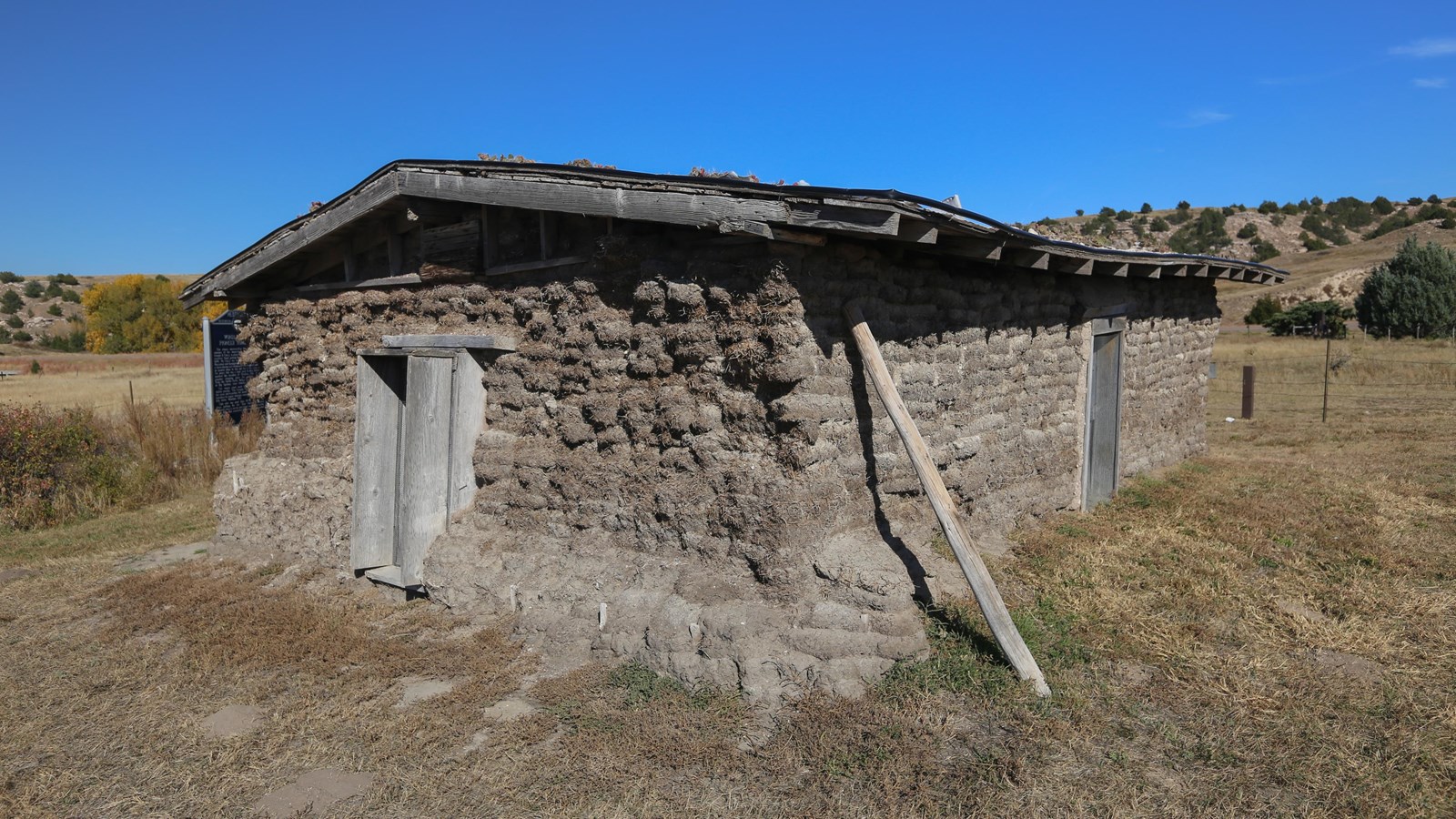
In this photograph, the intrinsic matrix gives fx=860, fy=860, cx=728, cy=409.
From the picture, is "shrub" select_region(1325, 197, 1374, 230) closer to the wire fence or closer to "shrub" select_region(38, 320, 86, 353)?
the wire fence

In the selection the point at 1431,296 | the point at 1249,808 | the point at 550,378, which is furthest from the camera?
the point at 1431,296

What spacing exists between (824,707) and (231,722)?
313cm

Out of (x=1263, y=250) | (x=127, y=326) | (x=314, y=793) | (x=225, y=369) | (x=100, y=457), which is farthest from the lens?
(x=1263, y=250)

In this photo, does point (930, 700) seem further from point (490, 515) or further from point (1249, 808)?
point (490, 515)

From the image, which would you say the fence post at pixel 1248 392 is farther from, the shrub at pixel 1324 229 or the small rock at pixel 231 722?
the shrub at pixel 1324 229

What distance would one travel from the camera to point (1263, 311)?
116 ft

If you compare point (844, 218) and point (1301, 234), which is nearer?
point (844, 218)

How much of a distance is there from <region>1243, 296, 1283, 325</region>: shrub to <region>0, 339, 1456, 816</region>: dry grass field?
1287 inches

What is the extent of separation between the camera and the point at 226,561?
24.1 feet

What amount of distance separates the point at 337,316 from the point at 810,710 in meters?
5.08

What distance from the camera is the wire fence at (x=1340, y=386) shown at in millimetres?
16453

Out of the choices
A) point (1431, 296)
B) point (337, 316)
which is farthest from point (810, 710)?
point (1431, 296)

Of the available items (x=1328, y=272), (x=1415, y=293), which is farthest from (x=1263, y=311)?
(x=1328, y=272)

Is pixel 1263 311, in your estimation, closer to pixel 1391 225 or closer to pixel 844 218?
pixel 1391 225
